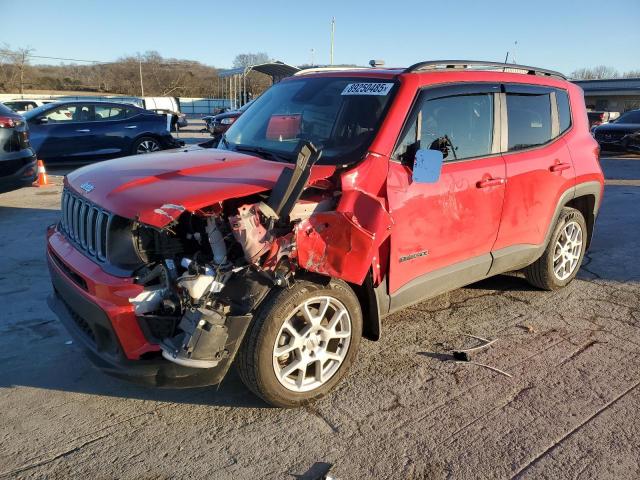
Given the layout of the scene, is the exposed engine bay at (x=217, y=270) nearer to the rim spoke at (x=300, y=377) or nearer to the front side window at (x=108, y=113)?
the rim spoke at (x=300, y=377)

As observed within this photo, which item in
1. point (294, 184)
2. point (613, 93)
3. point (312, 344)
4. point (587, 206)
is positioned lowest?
point (312, 344)

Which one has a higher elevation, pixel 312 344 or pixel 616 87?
pixel 616 87

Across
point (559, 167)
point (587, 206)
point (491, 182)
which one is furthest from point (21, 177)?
point (587, 206)

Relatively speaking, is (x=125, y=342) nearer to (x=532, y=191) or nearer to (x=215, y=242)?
(x=215, y=242)

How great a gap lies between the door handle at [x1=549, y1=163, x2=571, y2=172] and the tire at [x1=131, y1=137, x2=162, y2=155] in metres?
10.1

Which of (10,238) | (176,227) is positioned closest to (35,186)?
(10,238)

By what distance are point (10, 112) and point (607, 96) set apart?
5946cm

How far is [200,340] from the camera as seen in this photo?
102 inches

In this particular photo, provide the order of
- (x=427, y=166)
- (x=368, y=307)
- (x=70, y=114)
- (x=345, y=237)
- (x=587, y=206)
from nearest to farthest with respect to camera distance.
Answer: (x=345, y=237)
(x=427, y=166)
(x=368, y=307)
(x=587, y=206)
(x=70, y=114)

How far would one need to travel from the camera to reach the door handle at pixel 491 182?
3.72 m

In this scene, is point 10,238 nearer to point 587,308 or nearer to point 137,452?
point 137,452

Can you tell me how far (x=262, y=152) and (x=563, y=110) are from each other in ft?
9.53

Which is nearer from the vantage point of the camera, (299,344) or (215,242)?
(215,242)

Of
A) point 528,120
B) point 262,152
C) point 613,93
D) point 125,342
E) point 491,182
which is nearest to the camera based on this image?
point 125,342
